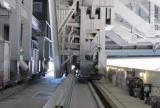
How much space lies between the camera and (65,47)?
25.8 meters

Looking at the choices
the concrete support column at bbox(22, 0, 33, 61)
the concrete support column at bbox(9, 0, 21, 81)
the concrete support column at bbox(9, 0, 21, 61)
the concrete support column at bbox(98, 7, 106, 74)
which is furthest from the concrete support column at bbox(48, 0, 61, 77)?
the concrete support column at bbox(98, 7, 106, 74)

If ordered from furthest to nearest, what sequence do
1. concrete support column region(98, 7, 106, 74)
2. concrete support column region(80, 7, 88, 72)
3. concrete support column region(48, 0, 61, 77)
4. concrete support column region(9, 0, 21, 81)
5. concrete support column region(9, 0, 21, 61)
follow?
concrete support column region(80, 7, 88, 72) → concrete support column region(98, 7, 106, 74) → concrete support column region(48, 0, 61, 77) → concrete support column region(9, 0, 21, 61) → concrete support column region(9, 0, 21, 81)

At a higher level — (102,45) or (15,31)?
(15,31)

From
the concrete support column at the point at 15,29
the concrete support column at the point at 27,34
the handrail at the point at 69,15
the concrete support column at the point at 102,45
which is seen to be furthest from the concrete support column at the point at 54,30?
the concrete support column at the point at 102,45

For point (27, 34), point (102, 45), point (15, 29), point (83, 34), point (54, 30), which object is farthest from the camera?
point (27, 34)

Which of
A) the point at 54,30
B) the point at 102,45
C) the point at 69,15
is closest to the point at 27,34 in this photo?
the point at 54,30

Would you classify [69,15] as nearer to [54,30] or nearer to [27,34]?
[54,30]

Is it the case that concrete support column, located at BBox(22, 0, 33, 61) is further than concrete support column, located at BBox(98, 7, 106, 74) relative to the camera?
Yes

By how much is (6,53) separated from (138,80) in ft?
24.8

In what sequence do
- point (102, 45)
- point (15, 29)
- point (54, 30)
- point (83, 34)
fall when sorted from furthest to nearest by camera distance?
point (102, 45)
point (83, 34)
point (54, 30)
point (15, 29)

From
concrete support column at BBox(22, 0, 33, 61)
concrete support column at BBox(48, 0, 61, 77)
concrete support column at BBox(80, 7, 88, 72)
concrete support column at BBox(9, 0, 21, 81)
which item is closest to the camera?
concrete support column at BBox(9, 0, 21, 81)

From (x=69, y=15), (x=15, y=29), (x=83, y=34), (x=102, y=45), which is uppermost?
(x=69, y=15)

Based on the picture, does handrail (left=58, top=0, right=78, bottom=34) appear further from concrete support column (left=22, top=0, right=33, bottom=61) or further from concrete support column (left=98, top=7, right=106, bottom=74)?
concrete support column (left=22, top=0, right=33, bottom=61)

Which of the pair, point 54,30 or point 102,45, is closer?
point 54,30
